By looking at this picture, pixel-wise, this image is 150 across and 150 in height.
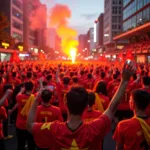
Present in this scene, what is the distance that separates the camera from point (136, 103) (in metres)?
3.70

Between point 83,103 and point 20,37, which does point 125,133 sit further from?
point 20,37

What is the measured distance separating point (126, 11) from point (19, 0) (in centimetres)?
3529

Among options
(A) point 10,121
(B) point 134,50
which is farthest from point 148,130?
(B) point 134,50

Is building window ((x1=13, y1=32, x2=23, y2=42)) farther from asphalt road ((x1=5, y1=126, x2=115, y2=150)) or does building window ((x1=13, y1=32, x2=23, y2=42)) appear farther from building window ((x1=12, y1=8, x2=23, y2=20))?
asphalt road ((x1=5, y1=126, x2=115, y2=150))

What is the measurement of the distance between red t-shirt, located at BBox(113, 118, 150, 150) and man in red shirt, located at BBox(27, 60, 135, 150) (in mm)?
643

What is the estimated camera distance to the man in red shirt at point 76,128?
2.81 m

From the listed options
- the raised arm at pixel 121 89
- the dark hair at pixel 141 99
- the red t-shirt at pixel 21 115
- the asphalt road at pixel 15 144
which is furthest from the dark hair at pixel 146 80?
the raised arm at pixel 121 89

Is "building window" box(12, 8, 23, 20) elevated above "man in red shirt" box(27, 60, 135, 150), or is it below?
above

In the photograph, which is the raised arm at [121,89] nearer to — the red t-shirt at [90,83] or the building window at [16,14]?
the red t-shirt at [90,83]

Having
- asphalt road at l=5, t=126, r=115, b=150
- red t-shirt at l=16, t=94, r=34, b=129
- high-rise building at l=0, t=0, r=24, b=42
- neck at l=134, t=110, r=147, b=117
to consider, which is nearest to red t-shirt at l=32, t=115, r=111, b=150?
neck at l=134, t=110, r=147, b=117

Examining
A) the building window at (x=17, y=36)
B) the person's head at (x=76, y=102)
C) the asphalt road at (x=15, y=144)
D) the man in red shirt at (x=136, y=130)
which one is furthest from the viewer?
the building window at (x=17, y=36)

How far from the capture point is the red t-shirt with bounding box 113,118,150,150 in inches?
136

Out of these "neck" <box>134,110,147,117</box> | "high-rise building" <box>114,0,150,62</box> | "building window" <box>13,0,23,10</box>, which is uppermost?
"building window" <box>13,0,23,10</box>

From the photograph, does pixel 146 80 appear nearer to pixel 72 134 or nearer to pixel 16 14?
pixel 72 134
